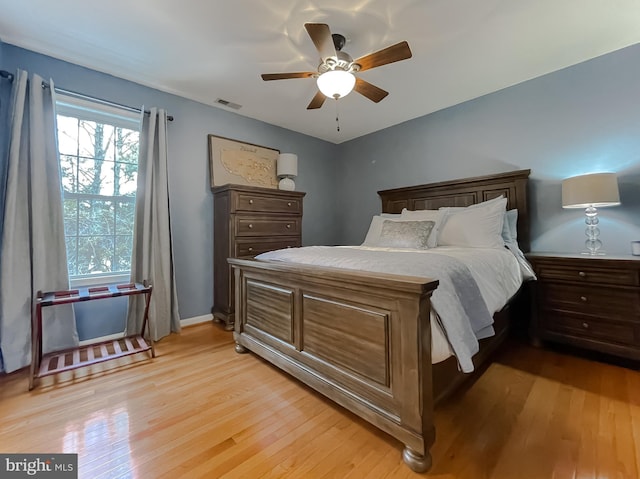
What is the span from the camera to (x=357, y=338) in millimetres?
1405

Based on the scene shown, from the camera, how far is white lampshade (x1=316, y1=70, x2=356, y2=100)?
187cm

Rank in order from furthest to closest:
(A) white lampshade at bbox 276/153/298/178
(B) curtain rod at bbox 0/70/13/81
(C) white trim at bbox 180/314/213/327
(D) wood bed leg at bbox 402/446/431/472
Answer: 1. (A) white lampshade at bbox 276/153/298/178
2. (C) white trim at bbox 180/314/213/327
3. (B) curtain rod at bbox 0/70/13/81
4. (D) wood bed leg at bbox 402/446/431/472

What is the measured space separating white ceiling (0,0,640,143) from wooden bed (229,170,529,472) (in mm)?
1705

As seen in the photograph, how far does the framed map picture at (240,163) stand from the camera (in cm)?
322

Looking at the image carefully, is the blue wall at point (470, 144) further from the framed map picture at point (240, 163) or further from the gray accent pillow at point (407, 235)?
the gray accent pillow at point (407, 235)

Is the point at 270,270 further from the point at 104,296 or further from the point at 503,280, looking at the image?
the point at 503,280

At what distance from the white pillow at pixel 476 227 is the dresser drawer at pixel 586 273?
1.27 ft

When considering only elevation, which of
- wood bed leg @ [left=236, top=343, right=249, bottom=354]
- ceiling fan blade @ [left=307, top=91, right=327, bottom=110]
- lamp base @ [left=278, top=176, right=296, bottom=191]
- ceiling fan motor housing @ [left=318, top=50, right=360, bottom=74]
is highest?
ceiling fan motor housing @ [left=318, top=50, right=360, bottom=74]

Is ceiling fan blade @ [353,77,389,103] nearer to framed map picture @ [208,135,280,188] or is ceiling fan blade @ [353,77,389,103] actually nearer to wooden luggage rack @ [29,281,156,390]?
framed map picture @ [208,135,280,188]

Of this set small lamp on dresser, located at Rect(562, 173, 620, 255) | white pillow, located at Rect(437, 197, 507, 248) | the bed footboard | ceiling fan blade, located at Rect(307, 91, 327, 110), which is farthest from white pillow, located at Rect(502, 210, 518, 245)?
ceiling fan blade, located at Rect(307, 91, 327, 110)

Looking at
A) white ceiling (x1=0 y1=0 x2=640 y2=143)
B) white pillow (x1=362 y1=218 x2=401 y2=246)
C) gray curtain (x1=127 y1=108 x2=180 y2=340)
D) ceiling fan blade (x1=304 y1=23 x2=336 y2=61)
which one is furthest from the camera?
white pillow (x1=362 y1=218 x2=401 y2=246)

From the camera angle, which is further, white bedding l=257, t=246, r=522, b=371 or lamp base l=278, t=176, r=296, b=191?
lamp base l=278, t=176, r=296, b=191

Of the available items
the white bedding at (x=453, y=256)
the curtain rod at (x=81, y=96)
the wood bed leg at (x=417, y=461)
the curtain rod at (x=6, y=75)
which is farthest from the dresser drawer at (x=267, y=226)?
the wood bed leg at (x=417, y=461)

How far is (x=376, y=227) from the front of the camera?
9.89 feet
